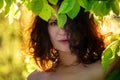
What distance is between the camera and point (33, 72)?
102 inches

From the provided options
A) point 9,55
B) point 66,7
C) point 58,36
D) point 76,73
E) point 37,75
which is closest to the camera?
point 66,7

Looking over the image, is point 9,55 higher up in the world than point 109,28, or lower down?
lower down

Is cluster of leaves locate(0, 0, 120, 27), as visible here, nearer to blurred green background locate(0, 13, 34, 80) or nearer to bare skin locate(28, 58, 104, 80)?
bare skin locate(28, 58, 104, 80)

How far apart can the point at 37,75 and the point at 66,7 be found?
121 centimetres

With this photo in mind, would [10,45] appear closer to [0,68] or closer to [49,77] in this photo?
[0,68]

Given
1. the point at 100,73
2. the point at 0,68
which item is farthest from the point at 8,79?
the point at 100,73

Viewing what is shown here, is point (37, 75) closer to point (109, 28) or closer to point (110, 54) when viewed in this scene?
point (109, 28)

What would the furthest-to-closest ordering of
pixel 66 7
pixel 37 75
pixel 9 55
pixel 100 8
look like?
pixel 9 55 < pixel 37 75 < pixel 100 8 < pixel 66 7

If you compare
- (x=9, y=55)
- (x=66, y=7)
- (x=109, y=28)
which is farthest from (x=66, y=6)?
(x=9, y=55)

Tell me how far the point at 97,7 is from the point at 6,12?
0.33m

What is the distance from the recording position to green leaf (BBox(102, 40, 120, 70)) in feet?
4.84

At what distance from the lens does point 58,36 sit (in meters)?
2.05

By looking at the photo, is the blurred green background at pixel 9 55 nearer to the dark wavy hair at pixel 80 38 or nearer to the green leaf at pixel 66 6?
the dark wavy hair at pixel 80 38

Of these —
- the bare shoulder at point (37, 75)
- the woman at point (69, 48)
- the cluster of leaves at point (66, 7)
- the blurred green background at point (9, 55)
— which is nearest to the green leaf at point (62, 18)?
the cluster of leaves at point (66, 7)
